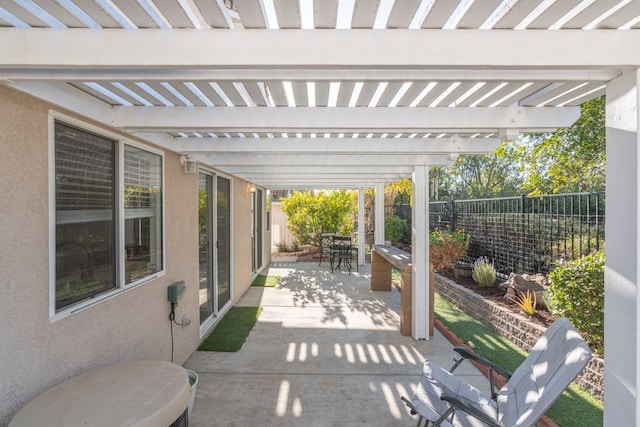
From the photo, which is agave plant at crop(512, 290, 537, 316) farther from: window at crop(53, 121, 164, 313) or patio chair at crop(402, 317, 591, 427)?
window at crop(53, 121, 164, 313)

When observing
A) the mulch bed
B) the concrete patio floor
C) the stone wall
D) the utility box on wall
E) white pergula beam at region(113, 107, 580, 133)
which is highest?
white pergula beam at region(113, 107, 580, 133)

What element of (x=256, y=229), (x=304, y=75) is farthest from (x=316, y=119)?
(x=256, y=229)

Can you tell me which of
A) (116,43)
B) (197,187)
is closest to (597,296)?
(116,43)

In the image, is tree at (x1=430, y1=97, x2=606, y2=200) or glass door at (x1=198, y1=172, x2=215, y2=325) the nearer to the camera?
glass door at (x1=198, y1=172, x2=215, y2=325)

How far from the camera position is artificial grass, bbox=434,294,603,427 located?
2.76m

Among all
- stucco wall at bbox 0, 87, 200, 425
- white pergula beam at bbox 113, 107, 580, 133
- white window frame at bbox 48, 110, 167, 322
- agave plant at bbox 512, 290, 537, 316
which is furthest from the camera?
agave plant at bbox 512, 290, 537, 316

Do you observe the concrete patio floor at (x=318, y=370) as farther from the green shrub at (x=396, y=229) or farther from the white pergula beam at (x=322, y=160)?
the green shrub at (x=396, y=229)

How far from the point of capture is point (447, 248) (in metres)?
7.57

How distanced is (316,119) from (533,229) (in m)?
5.16

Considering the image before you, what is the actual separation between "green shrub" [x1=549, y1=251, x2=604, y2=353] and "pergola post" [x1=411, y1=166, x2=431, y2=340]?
5.06ft

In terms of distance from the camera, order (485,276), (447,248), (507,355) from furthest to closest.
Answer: (447,248), (485,276), (507,355)

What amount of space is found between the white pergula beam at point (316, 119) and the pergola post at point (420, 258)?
2.00 metres

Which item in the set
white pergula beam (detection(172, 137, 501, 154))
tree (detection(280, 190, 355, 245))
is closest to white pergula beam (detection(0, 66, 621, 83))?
white pergula beam (detection(172, 137, 501, 154))

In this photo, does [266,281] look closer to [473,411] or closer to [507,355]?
[507,355]
